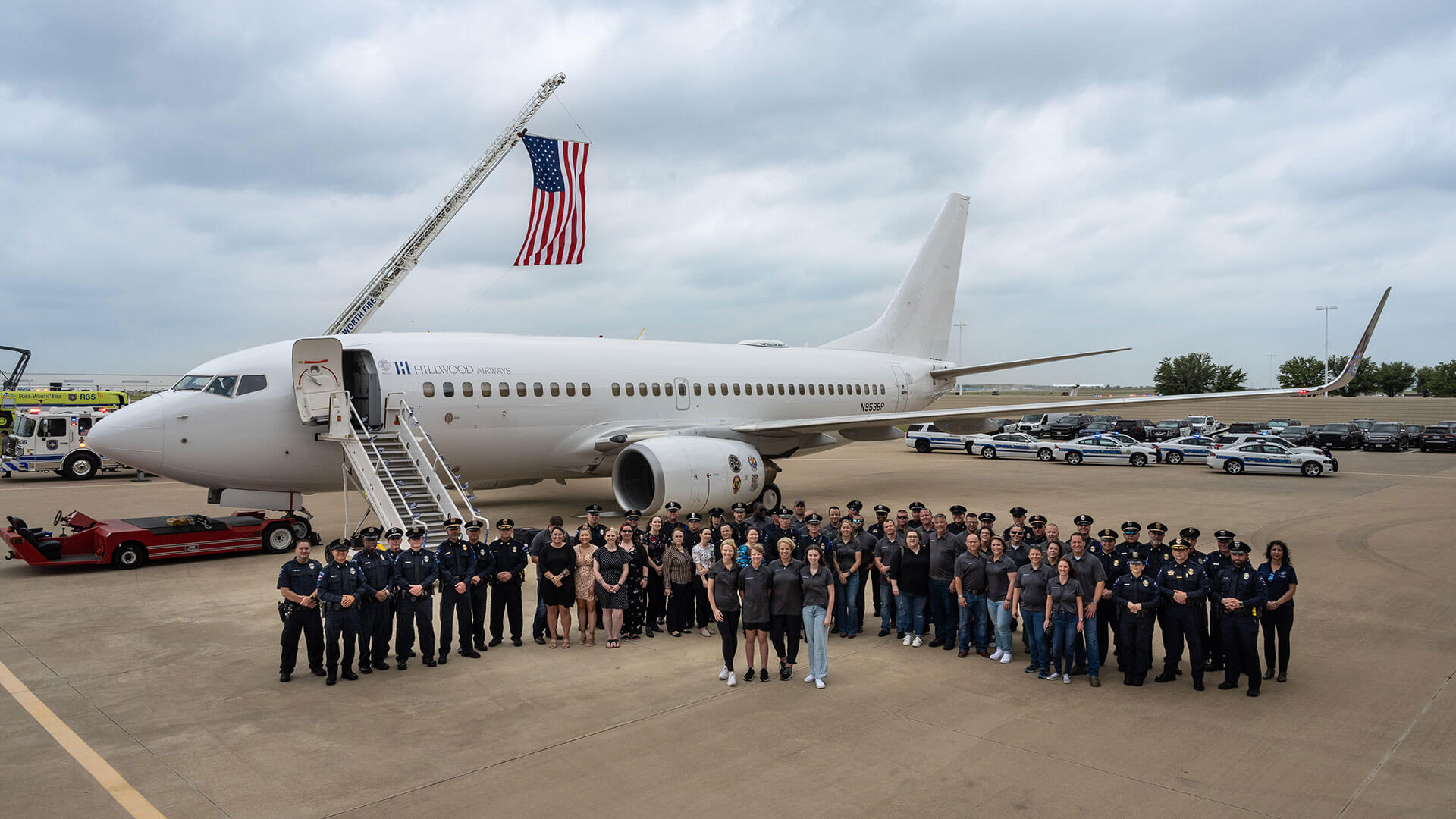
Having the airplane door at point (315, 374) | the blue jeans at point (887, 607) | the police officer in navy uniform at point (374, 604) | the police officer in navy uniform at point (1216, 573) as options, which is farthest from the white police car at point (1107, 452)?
the police officer in navy uniform at point (374, 604)

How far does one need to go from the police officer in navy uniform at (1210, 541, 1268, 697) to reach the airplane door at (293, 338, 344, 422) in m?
13.4

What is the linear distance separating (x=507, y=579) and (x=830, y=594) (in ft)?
12.0

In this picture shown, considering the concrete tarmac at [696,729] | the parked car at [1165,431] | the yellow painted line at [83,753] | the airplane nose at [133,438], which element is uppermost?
the airplane nose at [133,438]

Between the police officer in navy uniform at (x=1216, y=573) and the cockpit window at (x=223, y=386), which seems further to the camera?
the cockpit window at (x=223, y=386)

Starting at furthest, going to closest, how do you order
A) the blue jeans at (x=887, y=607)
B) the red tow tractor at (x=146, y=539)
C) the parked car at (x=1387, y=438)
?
the parked car at (x=1387, y=438), the red tow tractor at (x=146, y=539), the blue jeans at (x=887, y=607)

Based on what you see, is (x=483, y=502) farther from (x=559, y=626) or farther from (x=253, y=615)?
(x=559, y=626)

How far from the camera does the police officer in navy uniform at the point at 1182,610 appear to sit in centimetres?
823

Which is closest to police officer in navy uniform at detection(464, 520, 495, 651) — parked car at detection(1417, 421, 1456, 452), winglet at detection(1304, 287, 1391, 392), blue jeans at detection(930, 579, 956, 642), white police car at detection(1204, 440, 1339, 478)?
blue jeans at detection(930, 579, 956, 642)

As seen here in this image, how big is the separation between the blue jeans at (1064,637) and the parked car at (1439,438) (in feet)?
151

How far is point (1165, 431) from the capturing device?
50906mm

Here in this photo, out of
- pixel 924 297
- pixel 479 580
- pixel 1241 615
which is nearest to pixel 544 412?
pixel 479 580

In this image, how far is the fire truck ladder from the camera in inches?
536

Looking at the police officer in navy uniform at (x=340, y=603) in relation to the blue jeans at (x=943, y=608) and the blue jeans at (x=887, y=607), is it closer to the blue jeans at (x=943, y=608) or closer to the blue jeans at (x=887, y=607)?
the blue jeans at (x=887, y=607)

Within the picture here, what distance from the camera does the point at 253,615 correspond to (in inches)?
437
